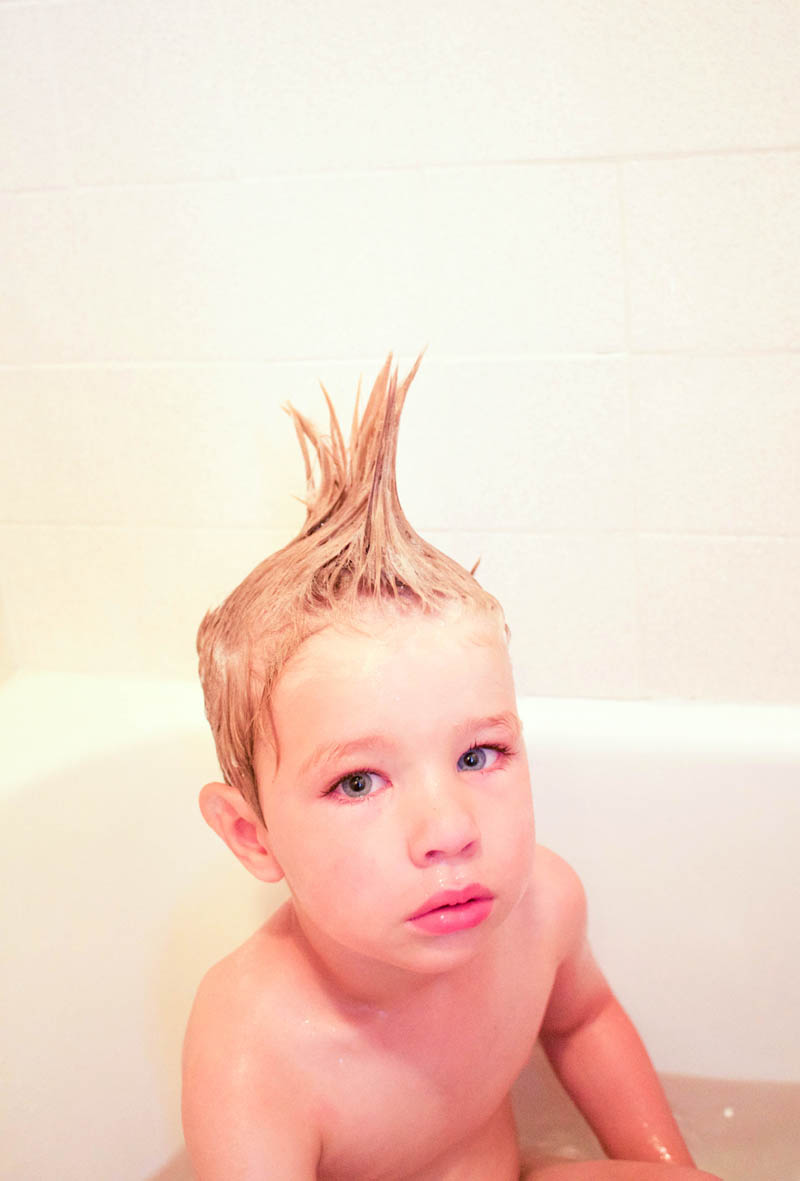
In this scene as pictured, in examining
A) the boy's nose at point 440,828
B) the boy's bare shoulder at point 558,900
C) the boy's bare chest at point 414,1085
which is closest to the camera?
the boy's nose at point 440,828

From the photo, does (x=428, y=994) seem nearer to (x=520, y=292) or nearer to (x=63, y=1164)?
(x=63, y=1164)

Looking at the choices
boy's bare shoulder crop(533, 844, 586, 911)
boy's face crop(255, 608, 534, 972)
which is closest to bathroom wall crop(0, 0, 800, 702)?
boy's bare shoulder crop(533, 844, 586, 911)

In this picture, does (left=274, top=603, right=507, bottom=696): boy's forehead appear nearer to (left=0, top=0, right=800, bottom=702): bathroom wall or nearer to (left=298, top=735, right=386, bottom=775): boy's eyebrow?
(left=298, top=735, right=386, bottom=775): boy's eyebrow

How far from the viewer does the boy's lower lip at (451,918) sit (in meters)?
0.78

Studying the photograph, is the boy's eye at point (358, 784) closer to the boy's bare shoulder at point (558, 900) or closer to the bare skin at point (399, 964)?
the bare skin at point (399, 964)

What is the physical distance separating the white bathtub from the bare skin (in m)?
0.14

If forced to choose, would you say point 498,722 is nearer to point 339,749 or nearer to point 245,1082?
point 339,749

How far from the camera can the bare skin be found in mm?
794

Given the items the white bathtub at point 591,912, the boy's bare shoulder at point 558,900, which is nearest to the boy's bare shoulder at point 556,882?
the boy's bare shoulder at point 558,900

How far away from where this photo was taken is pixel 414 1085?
913mm

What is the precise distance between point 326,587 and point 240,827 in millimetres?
194

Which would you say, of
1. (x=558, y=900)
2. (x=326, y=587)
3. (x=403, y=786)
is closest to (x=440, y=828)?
(x=403, y=786)

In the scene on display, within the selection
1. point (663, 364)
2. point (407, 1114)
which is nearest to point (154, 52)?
point (663, 364)

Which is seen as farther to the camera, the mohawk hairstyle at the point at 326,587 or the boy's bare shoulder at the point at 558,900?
the boy's bare shoulder at the point at 558,900
